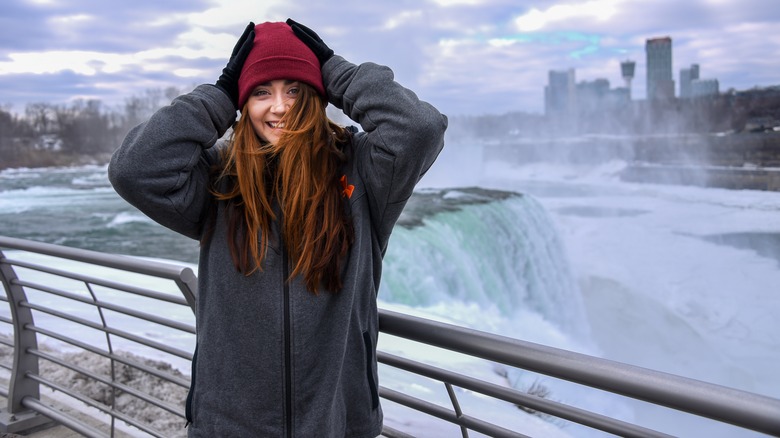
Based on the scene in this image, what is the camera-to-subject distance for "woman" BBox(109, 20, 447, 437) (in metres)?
1.11

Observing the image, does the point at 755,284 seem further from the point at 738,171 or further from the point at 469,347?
the point at 469,347

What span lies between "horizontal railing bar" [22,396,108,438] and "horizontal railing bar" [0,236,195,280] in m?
0.62

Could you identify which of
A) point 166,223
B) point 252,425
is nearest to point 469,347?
point 252,425

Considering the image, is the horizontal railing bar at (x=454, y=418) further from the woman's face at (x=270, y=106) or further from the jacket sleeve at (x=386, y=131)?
the woman's face at (x=270, y=106)

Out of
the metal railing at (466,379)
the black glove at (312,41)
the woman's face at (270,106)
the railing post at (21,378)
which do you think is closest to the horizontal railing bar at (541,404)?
the metal railing at (466,379)

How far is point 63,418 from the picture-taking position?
229cm

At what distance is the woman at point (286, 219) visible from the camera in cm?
111

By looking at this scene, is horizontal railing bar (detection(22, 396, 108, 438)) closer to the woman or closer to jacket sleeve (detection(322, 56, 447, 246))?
the woman

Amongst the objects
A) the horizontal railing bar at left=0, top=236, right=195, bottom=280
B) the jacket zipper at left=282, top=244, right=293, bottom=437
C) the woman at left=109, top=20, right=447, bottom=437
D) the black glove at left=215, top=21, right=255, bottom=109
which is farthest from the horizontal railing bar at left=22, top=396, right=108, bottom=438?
the black glove at left=215, top=21, right=255, bottom=109

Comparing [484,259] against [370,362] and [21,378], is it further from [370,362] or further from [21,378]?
[370,362]

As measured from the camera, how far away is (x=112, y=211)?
1906 centimetres

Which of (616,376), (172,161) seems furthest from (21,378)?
(616,376)

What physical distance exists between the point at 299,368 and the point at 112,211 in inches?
774

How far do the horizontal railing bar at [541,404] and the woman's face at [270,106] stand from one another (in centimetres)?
53
